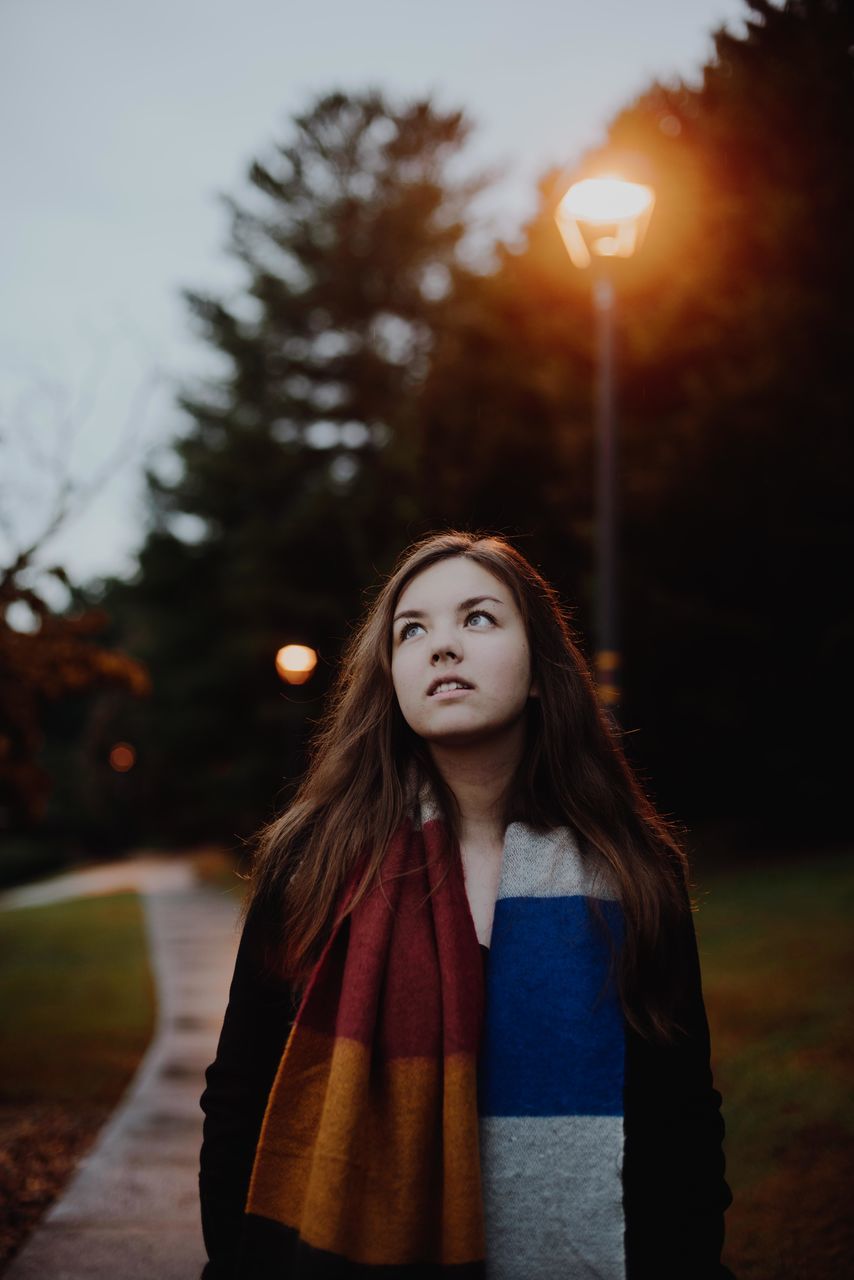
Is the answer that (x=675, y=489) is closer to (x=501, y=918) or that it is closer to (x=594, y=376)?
(x=594, y=376)

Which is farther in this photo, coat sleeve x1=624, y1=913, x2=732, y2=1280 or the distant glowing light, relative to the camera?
the distant glowing light

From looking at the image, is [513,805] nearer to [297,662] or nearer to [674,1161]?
[674,1161]

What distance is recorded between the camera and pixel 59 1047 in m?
8.13

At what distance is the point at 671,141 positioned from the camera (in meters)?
14.1

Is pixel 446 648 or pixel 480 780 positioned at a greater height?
pixel 446 648

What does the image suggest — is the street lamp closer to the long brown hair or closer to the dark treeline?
the dark treeline

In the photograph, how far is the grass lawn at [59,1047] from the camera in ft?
17.1

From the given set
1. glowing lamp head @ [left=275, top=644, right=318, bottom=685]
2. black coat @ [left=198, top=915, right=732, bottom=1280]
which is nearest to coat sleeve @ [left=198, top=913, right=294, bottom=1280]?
black coat @ [left=198, top=915, right=732, bottom=1280]

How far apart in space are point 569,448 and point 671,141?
13.8ft

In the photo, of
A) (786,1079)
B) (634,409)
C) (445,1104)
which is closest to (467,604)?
(445,1104)

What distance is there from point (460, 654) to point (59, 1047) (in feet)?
24.5

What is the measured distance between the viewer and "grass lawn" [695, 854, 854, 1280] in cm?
393

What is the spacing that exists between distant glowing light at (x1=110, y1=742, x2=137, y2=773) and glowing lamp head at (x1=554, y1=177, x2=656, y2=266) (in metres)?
47.0

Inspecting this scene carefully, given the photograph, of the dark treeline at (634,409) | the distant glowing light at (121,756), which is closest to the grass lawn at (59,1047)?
the dark treeline at (634,409)
